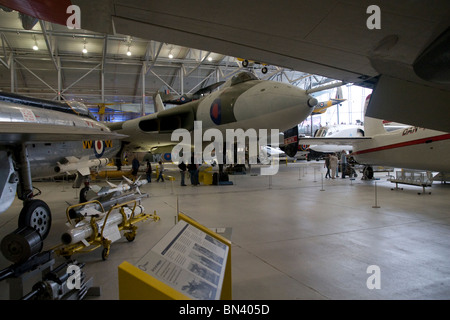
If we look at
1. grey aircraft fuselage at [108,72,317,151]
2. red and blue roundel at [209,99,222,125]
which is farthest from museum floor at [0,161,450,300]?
red and blue roundel at [209,99,222,125]

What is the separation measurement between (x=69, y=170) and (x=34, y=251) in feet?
12.3

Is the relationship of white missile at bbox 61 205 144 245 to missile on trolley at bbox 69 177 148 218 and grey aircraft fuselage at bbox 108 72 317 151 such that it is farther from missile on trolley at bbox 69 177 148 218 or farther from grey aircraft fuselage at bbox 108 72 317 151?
grey aircraft fuselage at bbox 108 72 317 151

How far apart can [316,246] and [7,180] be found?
4.76 m

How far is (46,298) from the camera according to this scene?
7.27ft

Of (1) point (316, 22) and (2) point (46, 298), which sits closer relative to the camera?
(1) point (316, 22)

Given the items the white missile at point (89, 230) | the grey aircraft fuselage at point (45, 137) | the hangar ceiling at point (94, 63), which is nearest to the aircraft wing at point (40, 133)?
the grey aircraft fuselage at point (45, 137)

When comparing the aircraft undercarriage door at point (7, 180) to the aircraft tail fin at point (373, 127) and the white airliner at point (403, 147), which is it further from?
the aircraft tail fin at point (373, 127)

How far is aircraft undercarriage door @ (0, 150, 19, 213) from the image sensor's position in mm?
3959

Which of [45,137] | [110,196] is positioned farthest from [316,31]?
[110,196]

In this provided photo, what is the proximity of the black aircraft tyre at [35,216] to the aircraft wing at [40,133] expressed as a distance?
45.5 inches

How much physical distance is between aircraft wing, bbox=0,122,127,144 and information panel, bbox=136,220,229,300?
2170mm

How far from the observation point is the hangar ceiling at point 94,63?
1931 centimetres

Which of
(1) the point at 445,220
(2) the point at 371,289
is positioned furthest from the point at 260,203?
(2) the point at 371,289

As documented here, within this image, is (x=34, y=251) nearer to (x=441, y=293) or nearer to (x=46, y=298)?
(x=46, y=298)
